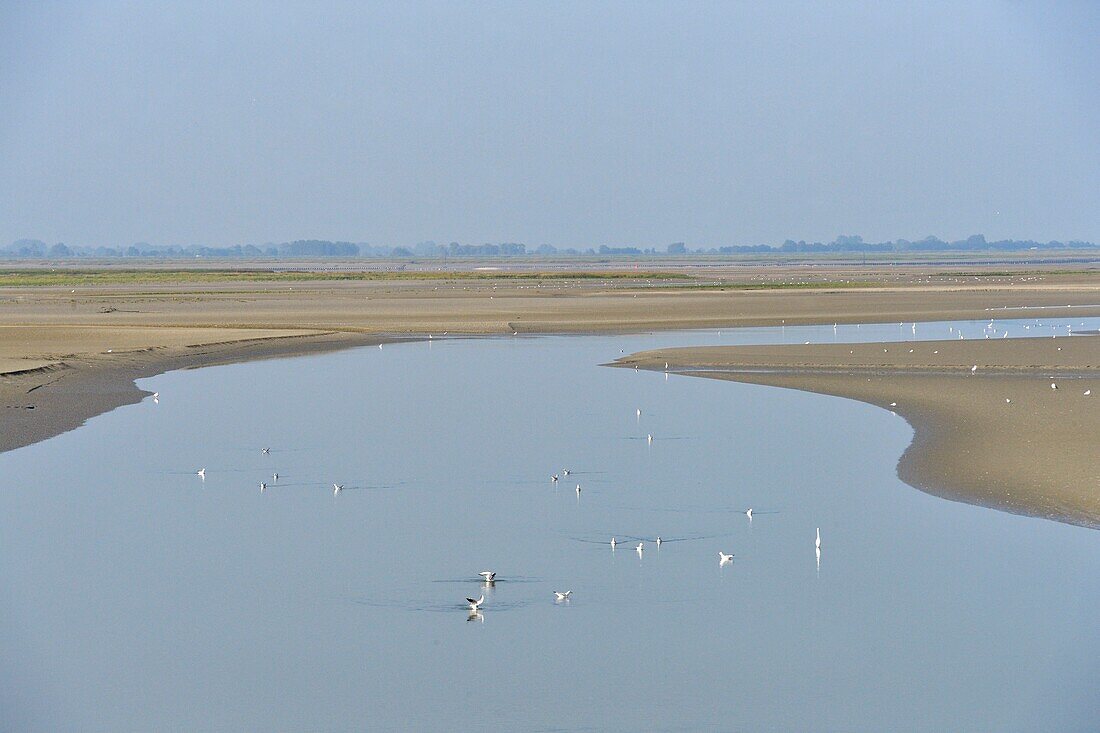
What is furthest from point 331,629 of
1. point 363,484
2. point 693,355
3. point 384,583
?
point 693,355

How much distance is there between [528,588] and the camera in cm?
1130

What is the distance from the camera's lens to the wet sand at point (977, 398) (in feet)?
49.0

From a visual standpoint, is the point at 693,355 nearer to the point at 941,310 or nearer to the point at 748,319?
the point at 748,319

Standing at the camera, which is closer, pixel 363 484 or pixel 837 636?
pixel 837 636

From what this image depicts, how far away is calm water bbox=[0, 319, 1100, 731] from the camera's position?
8875 millimetres

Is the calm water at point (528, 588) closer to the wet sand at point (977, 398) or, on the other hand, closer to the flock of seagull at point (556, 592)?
the flock of seagull at point (556, 592)

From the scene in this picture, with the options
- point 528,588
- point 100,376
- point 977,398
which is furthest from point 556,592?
point 100,376

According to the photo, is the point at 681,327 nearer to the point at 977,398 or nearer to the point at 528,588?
the point at 977,398

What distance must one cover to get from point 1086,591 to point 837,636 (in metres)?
2.48

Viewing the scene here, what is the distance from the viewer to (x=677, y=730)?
8.32 metres

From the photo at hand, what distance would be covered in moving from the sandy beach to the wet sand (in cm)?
5

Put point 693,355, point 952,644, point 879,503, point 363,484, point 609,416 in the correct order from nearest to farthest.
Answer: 1. point 952,644
2. point 879,503
3. point 363,484
4. point 609,416
5. point 693,355

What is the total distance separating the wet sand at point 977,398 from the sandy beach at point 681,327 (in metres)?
0.05

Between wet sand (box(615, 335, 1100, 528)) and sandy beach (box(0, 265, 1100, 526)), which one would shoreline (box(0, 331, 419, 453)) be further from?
wet sand (box(615, 335, 1100, 528))
